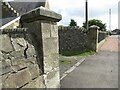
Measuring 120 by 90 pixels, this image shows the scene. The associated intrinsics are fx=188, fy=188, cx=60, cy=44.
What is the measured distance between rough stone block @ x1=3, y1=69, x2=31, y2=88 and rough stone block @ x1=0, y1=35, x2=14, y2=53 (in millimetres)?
443

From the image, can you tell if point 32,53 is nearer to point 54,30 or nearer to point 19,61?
point 19,61

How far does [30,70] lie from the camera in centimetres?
364

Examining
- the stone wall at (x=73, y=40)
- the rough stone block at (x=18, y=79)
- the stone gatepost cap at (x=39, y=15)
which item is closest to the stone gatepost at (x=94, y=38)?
the stone wall at (x=73, y=40)

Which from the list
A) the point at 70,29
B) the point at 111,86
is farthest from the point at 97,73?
the point at 70,29

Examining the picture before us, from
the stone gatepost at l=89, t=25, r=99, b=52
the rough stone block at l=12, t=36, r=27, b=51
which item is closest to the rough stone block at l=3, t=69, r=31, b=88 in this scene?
the rough stone block at l=12, t=36, r=27, b=51

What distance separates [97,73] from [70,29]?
8806mm

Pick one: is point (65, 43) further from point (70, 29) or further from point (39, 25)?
point (39, 25)

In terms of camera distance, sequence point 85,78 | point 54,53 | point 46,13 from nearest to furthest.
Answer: point 46,13 < point 54,53 < point 85,78

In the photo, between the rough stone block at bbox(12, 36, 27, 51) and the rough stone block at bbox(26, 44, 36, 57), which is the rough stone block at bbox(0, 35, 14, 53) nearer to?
the rough stone block at bbox(12, 36, 27, 51)

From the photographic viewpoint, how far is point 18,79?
10.8 ft

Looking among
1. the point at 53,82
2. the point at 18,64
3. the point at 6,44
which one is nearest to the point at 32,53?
the point at 18,64

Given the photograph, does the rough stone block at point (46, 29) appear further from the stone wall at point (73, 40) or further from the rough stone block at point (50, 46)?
the stone wall at point (73, 40)

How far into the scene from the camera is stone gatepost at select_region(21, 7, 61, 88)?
3824 mm

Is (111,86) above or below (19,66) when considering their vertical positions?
below
